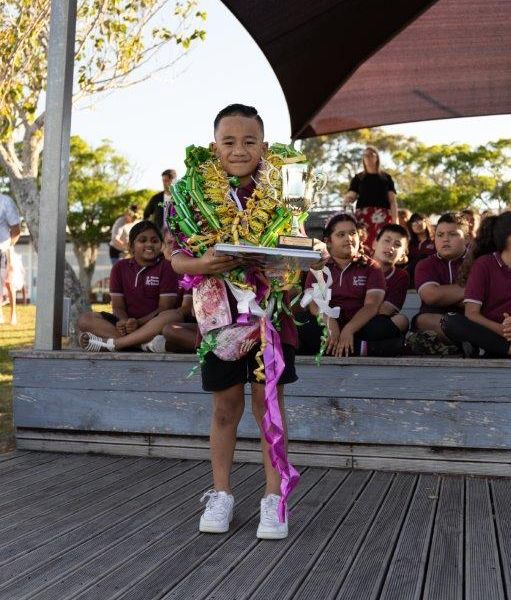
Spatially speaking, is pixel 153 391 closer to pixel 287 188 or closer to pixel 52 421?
pixel 52 421

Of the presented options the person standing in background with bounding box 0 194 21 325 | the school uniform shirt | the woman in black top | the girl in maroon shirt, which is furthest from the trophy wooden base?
the person standing in background with bounding box 0 194 21 325

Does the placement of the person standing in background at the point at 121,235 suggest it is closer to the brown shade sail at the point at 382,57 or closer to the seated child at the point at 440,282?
the brown shade sail at the point at 382,57

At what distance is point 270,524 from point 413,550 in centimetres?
52

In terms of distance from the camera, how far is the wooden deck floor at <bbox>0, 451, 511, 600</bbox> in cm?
268

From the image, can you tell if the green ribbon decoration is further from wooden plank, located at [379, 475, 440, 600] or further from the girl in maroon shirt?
the girl in maroon shirt

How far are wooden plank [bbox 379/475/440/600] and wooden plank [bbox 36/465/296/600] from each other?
2.16 feet

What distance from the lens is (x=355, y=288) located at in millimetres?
4910

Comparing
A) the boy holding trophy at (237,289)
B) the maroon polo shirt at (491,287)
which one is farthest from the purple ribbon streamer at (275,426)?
the maroon polo shirt at (491,287)

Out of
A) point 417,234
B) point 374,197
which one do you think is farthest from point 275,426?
point 417,234

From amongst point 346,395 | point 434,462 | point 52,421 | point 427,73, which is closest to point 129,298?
point 52,421

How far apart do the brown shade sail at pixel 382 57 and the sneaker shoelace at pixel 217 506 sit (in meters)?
3.12

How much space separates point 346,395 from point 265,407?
102cm

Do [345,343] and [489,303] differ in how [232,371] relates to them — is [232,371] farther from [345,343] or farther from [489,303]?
[489,303]

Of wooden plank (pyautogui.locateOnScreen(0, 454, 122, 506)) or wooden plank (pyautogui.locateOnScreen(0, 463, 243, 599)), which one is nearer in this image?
wooden plank (pyautogui.locateOnScreen(0, 463, 243, 599))
